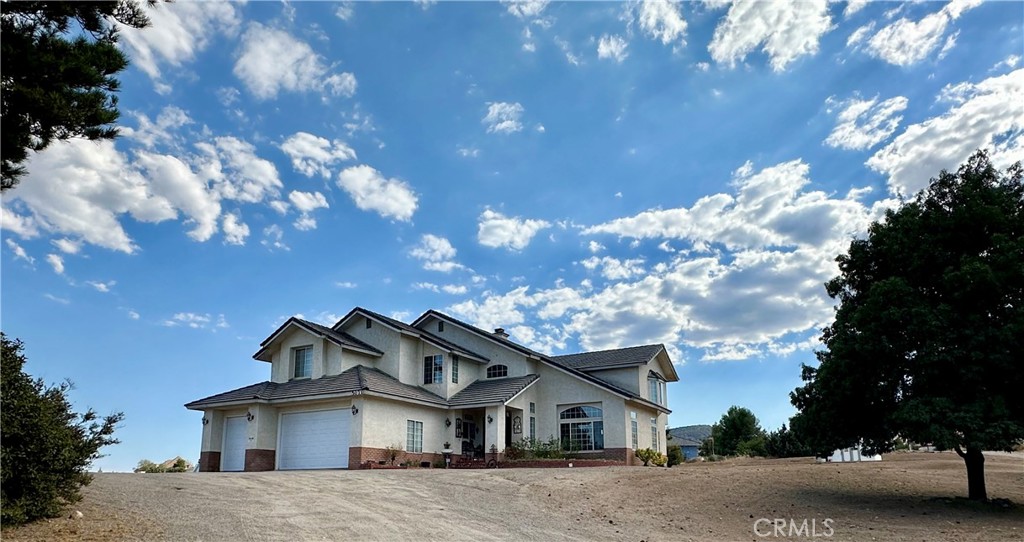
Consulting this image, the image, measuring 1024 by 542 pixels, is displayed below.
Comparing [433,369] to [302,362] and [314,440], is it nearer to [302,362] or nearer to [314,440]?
[302,362]

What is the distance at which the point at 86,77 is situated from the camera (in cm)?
898

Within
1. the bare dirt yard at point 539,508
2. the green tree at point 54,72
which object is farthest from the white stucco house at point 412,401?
the green tree at point 54,72

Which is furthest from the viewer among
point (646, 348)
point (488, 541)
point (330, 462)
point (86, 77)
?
point (646, 348)

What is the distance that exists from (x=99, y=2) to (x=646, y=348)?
96.4 feet

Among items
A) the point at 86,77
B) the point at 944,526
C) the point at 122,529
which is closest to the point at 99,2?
the point at 86,77

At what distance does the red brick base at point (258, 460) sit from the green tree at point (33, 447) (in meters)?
17.0

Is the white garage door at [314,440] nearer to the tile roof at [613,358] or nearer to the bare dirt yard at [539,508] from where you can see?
the bare dirt yard at [539,508]

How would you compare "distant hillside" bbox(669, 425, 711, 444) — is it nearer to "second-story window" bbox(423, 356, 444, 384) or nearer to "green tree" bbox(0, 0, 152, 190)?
"second-story window" bbox(423, 356, 444, 384)

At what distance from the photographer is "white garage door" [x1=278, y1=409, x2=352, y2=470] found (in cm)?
2572

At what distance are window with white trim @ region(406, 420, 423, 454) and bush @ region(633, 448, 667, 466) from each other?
9634 mm

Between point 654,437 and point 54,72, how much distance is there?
29.9m

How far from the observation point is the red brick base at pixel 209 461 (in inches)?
1096

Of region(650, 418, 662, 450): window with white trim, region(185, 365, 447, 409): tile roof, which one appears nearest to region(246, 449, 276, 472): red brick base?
region(185, 365, 447, 409): tile roof

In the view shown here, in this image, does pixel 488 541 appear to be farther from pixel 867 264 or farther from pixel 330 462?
pixel 330 462
